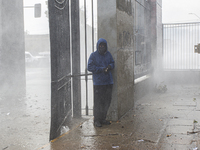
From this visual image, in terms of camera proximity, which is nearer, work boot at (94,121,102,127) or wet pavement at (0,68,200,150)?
wet pavement at (0,68,200,150)

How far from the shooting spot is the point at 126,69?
6102mm

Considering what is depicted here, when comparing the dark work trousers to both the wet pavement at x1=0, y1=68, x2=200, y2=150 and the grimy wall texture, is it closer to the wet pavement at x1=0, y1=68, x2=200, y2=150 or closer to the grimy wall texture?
the wet pavement at x1=0, y1=68, x2=200, y2=150

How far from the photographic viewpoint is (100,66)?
5.08 m

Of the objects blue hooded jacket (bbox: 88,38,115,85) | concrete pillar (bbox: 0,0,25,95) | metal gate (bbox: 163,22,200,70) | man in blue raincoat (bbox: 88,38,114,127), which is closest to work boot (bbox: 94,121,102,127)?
man in blue raincoat (bbox: 88,38,114,127)

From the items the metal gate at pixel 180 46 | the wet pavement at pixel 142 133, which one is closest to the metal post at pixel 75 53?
the wet pavement at pixel 142 133

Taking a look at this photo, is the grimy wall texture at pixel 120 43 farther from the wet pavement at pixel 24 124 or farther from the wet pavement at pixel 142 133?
the wet pavement at pixel 24 124

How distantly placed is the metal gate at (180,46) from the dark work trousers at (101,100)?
807cm

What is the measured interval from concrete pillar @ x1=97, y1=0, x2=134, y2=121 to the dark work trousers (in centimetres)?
37

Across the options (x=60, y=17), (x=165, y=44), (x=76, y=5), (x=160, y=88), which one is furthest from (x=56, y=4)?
(x=165, y=44)

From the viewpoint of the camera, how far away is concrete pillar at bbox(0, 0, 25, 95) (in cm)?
1131

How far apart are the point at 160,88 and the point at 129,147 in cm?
621

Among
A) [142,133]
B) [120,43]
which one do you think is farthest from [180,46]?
[142,133]

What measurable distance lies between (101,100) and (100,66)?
2.25 ft

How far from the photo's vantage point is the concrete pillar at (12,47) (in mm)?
11312
